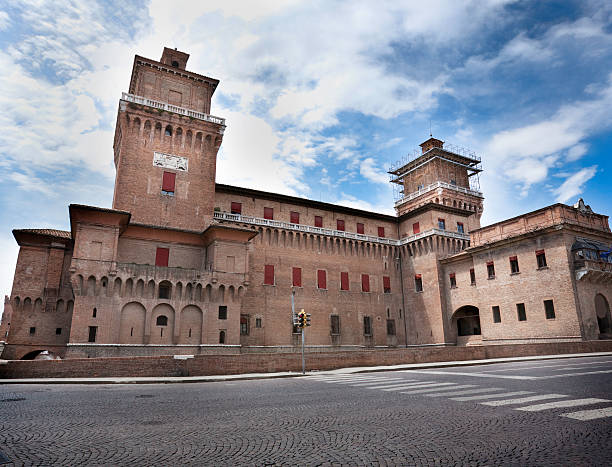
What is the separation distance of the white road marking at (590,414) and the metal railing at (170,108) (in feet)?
112

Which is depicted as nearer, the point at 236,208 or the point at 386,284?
the point at 236,208

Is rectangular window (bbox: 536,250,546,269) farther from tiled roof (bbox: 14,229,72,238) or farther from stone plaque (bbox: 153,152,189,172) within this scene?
tiled roof (bbox: 14,229,72,238)

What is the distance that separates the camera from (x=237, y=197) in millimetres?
37312

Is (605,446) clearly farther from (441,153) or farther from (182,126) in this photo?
(441,153)

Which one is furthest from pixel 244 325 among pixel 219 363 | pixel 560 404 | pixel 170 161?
pixel 560 404

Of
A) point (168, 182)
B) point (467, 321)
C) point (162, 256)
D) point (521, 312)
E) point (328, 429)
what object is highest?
point (168, 182)

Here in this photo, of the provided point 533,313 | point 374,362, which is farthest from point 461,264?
point 374,362

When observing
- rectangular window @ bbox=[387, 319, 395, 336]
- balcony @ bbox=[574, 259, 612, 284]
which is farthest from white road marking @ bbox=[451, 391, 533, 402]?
rectangular window @ bbox=[387, 319, 395, 336]

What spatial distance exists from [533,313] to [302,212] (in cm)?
2162

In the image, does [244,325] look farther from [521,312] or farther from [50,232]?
[521,312]

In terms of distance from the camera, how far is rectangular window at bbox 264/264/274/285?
35.8 meters

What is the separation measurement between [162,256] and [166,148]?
9.22 meters

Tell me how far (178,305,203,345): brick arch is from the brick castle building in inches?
3.9

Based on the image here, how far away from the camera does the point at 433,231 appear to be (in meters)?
39.8
